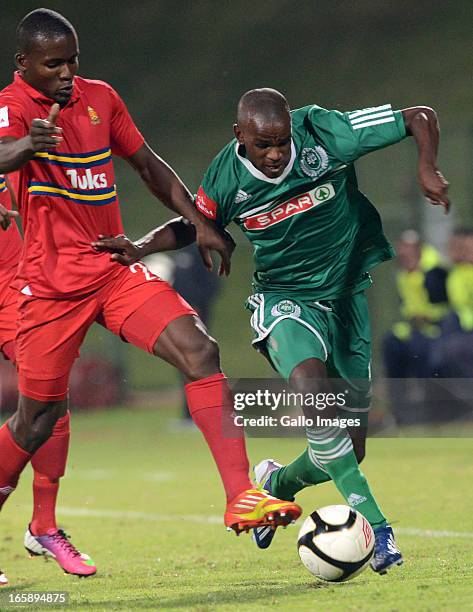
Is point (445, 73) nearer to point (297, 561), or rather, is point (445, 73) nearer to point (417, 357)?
point (417, 357)

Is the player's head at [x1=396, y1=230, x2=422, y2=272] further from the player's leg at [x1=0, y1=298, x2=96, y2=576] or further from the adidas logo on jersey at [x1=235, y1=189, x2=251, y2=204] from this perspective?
the player's leg at [x1=0, y1=298, x2=96, y2=576]

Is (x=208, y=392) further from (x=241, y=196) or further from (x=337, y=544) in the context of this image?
(x=241, y=196)

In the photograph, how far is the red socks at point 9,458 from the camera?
5.31 meters

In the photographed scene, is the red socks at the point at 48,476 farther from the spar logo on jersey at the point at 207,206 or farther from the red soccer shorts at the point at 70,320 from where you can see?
the spar logo on jersey at the point at 207,206

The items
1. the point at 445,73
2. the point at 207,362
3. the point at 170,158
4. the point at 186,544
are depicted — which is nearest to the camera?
the point at 207,362

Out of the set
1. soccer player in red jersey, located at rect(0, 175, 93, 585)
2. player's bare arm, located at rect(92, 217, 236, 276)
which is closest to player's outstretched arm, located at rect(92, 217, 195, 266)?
player's bare arm, located at rect(92, 217, 236, 276)

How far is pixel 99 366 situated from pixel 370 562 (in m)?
12.0

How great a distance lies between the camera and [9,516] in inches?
350

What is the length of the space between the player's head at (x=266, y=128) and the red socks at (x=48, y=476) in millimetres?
1719

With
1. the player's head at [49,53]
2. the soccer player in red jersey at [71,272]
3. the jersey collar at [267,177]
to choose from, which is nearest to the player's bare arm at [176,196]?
the soccer player in red jersey at [71,272]

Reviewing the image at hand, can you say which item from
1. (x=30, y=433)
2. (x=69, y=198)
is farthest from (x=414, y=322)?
(x=69, y=198)

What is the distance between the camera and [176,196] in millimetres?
5441

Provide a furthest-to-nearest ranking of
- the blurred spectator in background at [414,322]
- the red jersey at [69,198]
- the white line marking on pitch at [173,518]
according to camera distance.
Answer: the blurred spectator in background at [414,322]
the white line marking on pitch at [173,518]
the red jersey at [69,198]


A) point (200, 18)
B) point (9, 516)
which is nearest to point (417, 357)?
point (9, 516)
